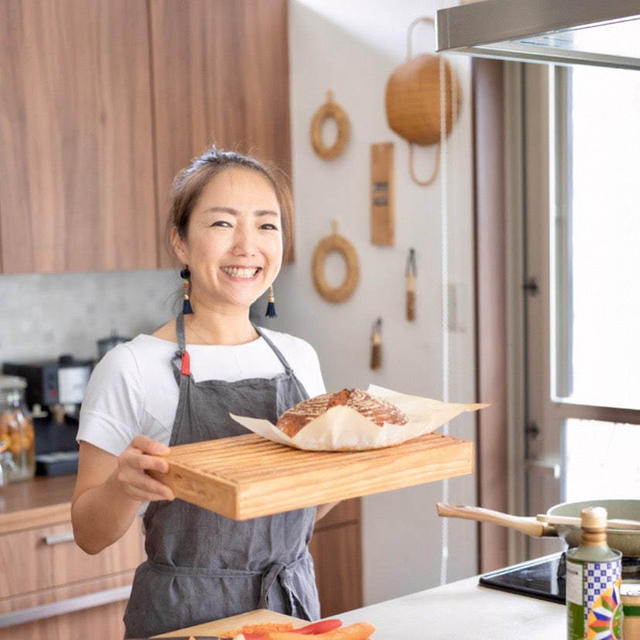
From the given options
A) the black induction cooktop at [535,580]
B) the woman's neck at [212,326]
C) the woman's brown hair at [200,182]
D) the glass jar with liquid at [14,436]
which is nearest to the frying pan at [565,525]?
the black induction cooktop at [535,580]

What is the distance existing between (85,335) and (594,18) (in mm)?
2436

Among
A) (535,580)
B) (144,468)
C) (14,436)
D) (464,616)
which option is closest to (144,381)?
(144,468)

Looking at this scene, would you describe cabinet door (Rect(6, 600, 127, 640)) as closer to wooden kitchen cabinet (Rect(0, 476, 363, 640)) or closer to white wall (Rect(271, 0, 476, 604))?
wooden kitchen cabinet (Rect(0, 476, 363, 640))

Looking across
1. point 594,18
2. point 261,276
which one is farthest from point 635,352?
point 594,18

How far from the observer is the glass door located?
2.92 meters

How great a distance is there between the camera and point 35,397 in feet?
10.8

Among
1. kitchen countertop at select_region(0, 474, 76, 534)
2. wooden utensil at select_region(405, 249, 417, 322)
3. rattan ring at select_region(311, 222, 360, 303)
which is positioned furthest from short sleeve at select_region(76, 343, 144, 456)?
rattan ring at select_region(311, 222, 360, 303)

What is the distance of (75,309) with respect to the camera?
3502 millimetres

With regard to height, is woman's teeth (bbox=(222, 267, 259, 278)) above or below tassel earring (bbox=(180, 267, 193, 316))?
above

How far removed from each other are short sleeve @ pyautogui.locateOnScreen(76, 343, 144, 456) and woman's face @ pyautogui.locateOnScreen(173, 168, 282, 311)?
0.20m

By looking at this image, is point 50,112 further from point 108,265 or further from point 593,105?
point 593,105

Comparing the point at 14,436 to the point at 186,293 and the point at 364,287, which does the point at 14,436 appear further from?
the point at 186,293

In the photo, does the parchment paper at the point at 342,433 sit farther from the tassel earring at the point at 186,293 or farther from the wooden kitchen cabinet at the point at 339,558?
the wooden kitchen cabinet at the point at 339,558

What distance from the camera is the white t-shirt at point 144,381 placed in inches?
71.5
